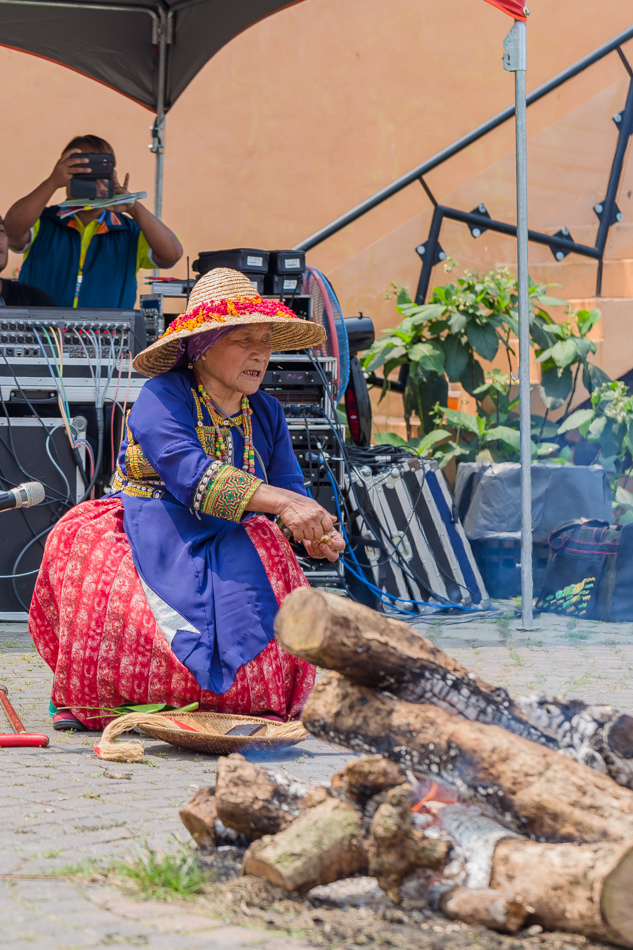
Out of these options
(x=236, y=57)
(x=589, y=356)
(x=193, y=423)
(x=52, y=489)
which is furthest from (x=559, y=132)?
(x=193, y=423)

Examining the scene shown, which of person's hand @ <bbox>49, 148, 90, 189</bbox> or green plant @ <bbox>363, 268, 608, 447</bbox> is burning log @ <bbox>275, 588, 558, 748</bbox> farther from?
green plant @ <bbox>363, 268, 608, 447</bbox>

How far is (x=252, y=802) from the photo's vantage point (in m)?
2.02

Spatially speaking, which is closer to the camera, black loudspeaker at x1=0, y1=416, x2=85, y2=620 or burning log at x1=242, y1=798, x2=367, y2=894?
burning log at x1=242, y1=798, x2=367, y2=894

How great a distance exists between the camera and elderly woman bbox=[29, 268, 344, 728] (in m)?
3.34

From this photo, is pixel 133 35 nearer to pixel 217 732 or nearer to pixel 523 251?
pixel 523 251

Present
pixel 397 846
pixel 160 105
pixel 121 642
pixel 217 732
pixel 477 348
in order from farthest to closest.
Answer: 1. pixel 477 348
2. pixel 160 105
3. pixel 121 642
4. pixel 217 732
5. pixel 397 846

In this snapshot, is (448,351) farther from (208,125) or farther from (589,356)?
(208,125)

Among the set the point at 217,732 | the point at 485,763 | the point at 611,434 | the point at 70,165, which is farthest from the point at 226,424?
the point at 611,434

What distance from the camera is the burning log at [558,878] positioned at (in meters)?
1.61

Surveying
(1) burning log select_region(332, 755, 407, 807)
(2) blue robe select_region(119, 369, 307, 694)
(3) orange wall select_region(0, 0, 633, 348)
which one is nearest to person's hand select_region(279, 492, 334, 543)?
(2) blue robe select_region(119, 369, 307, 694)

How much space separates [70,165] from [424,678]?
13.9 ft

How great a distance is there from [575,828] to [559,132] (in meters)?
7.51

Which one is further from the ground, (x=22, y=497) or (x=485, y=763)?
(x=22, y=497)

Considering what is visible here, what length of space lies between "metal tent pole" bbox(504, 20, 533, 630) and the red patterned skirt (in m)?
1.90
